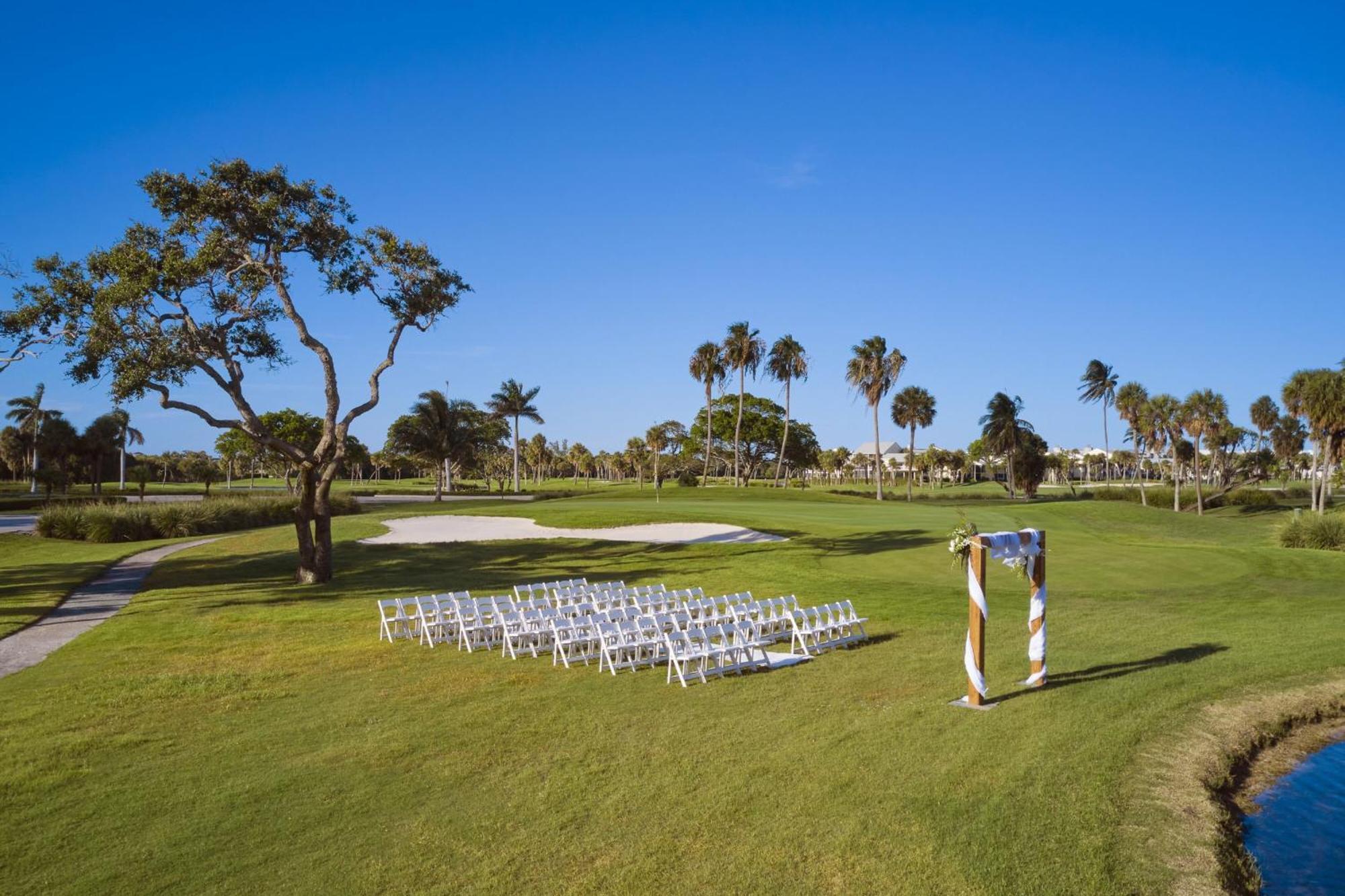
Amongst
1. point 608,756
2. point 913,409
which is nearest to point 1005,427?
point 913,409

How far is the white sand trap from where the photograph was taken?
1319 inches

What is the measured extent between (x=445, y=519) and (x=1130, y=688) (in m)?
33.2

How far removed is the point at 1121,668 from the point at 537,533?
85.9 ft

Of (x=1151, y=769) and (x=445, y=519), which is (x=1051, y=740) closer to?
(x=1151, y=769)

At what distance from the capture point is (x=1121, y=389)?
8519 cm

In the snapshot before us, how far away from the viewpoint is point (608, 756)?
381 inches

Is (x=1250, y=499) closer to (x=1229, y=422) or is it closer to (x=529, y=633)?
(x=1229, y=422)

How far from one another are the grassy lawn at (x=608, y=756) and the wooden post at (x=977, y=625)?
0.42m

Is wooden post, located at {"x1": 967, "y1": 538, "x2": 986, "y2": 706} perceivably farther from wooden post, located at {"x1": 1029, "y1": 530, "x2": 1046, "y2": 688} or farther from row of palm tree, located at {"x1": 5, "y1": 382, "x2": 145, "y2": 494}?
row of palm tree, located at {"x1": 5, "y1": 382, "x2": 145, "y2": 494}

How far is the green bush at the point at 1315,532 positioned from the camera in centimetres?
3259

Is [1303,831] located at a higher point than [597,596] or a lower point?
lower

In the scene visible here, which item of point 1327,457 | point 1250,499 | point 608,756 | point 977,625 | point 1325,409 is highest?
point 1325,409

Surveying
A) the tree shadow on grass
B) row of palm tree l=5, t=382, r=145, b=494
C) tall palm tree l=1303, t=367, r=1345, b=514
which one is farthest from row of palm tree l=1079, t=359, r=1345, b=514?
row of palm tree l=5, t=382, r=145, b=494

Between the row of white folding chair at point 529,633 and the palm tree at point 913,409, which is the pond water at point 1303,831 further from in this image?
the palm tree at point 913,409
